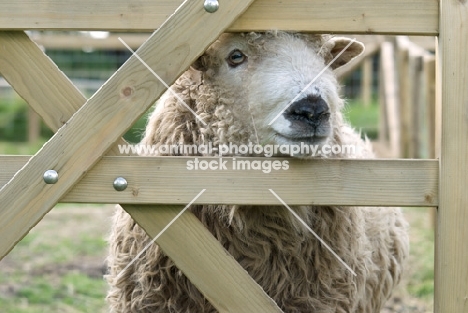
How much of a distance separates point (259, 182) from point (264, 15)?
55 cm

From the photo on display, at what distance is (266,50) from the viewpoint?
3078 millimetres

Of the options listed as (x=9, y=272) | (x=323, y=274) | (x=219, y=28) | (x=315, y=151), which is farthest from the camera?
(x=9, y=272)

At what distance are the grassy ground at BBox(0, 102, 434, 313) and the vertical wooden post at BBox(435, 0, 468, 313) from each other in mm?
1299

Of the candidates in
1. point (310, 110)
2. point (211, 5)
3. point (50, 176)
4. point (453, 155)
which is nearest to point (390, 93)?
point (310, 110)

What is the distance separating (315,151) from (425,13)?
0.67 m

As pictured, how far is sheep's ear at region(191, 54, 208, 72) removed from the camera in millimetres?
3311

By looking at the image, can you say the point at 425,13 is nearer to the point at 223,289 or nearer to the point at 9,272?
the point at 223,289

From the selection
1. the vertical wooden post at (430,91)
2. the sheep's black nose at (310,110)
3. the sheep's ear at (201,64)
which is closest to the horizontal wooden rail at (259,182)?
the sheep's black nose at (310,110)

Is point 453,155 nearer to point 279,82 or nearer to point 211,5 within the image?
point 279,82

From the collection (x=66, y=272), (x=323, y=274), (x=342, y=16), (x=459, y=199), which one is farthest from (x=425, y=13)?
(x=66, y=272)

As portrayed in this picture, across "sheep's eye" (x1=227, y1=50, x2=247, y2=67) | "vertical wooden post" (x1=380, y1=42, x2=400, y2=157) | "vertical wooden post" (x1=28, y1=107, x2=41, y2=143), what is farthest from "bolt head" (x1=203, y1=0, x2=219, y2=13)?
"vertical wooden post" (x1=28, y1=107, x2=41, y2=143)

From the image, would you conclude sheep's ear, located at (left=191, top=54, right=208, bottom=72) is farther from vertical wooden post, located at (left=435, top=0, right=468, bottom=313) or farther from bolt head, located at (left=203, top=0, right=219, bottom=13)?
vertical wooden post, located at (left=435, top=0, right=468, bottom=313)

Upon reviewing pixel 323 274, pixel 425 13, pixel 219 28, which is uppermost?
pixel 425 13

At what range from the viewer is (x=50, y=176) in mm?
2371
